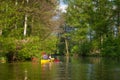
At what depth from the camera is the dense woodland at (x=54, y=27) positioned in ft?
154

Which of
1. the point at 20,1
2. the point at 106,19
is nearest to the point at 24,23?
the point at 20,1

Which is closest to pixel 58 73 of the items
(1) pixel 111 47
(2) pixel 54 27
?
(1) pixel 111 47

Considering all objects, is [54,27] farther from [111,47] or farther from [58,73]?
[58,73]

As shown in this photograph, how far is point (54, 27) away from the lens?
76.9 metres

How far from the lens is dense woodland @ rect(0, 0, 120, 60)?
46844mm

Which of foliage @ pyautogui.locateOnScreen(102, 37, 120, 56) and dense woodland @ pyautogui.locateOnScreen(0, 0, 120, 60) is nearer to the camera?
dense woodland @ pyautogui.locateOnScreen(0, 0, 120, 60)

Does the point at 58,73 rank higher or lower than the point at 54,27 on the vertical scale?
lower

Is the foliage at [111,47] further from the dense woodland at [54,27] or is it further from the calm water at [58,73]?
the calm water at [58,73]

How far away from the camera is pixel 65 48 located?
4764 inches

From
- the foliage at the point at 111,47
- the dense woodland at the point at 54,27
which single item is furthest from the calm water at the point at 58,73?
the foliage at the point at 111,47

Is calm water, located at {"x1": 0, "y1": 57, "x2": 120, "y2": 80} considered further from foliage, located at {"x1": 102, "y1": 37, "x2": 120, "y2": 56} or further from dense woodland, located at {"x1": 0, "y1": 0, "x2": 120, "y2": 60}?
foliage, located at {"x1": 102, "y1": 37, "x2": 120, "y2": 56}

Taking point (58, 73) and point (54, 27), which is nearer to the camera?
point (58, 73)

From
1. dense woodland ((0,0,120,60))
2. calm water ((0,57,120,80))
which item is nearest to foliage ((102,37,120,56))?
dense woodland ((0,0,120,60))

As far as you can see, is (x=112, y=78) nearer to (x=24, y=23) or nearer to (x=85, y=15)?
(x=24, y=23)
